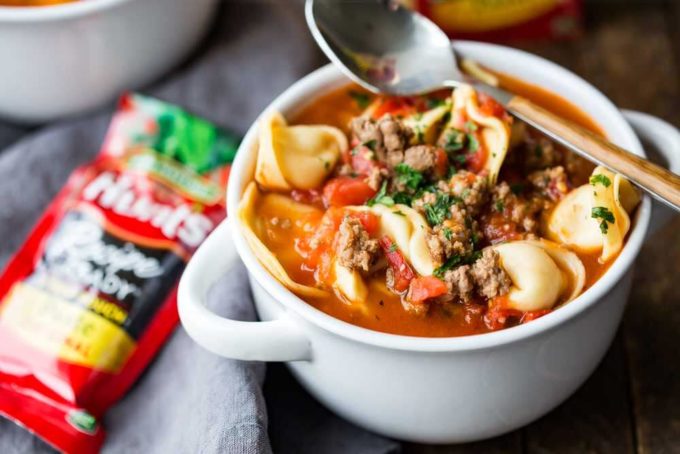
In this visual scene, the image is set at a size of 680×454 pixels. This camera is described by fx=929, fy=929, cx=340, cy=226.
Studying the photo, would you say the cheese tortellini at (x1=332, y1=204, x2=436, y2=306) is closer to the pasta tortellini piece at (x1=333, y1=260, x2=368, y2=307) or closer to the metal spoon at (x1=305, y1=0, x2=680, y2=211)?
the pasta tortellini piece at (x1=333, y1=260, x2=368, y2=307)

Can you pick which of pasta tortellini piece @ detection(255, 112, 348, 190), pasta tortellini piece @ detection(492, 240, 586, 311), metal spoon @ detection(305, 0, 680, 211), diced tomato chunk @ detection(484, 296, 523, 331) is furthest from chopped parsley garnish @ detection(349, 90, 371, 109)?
diced tomato chunk @ detection(484, 296, 523, 331)

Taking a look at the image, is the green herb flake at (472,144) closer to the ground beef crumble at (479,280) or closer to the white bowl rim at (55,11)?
the ground beef crumble at (479,280)

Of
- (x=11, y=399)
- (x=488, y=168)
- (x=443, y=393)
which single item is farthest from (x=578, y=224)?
(x=11, y=399)

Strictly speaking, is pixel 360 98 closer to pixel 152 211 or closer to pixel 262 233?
pixel 262 233

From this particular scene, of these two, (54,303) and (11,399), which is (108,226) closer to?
(54,303)

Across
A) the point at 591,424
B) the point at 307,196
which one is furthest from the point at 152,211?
the point at 591,424

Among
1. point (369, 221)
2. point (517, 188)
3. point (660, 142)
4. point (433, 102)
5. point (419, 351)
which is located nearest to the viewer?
point (419, 351)
